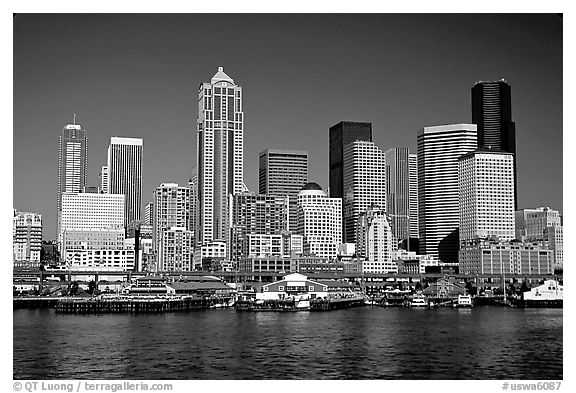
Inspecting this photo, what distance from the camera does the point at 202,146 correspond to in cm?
6656

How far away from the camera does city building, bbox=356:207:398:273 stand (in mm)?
54875

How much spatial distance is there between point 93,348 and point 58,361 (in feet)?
7.39

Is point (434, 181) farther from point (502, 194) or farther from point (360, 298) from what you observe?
point (360, 298)

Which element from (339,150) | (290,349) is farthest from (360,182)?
(290,349)

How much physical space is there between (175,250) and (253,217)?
836 centimetres

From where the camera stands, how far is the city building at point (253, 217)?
55875mm

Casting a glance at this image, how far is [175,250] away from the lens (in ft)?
168

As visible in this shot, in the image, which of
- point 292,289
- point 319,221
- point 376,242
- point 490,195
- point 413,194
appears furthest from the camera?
point 413,194

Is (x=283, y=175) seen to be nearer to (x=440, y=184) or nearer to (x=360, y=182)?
(x=360, y=182)

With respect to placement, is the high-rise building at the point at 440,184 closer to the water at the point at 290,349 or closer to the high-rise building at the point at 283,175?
the high-rise building at the point at 283,175

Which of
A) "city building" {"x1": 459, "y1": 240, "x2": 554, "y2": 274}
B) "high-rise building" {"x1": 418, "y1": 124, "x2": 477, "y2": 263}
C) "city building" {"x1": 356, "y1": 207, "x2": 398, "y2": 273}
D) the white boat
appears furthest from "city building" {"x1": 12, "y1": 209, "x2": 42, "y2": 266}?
"high-rise building" {"x1": 418, "y1": 124, "x2": 477, "y2": 263}

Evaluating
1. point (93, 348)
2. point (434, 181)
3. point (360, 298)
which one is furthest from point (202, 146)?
point (93, 348)

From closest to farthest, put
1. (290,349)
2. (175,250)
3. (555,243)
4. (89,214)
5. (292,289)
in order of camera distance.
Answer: (290,349) < (292,289) < (555,243) < (175,250) < (89,214)

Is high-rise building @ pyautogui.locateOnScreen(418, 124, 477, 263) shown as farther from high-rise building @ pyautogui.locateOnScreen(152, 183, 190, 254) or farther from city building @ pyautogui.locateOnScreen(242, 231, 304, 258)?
high-rise building @ pyautogui.locateOnScreen(152, 183, 190, 254)
